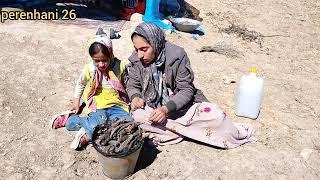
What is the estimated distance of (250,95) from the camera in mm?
3816

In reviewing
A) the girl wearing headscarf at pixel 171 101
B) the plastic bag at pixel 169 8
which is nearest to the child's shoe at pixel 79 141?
the girl wearing headscarf at pixel 171 101

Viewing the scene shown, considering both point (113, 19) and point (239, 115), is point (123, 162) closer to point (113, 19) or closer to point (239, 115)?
point (239, 115)

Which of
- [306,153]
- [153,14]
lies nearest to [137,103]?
[306,153]

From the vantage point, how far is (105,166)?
2.84 m

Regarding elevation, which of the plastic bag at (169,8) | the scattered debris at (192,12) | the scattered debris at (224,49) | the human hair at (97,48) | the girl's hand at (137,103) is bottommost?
the scattered debris at (224,49)

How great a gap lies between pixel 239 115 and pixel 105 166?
5.61 ft

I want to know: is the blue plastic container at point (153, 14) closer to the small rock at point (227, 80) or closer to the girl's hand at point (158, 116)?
the small rock at point (227, 80)

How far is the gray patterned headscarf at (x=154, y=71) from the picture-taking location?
2.98 metres

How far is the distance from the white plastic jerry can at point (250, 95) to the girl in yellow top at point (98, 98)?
1177 mm

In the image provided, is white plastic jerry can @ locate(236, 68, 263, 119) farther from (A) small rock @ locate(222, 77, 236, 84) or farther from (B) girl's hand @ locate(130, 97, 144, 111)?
(B) girl's hand @ locate(130, 97, 144, 111)

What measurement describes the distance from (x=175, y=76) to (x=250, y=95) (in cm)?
100

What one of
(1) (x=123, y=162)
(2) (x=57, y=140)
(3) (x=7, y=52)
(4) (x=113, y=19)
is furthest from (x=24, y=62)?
(1) (x=123, y=162)

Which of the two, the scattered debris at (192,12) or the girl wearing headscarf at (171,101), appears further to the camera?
the scattered debris at (192,12)

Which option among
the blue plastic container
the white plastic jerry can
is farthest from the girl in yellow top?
the blue plastic container
